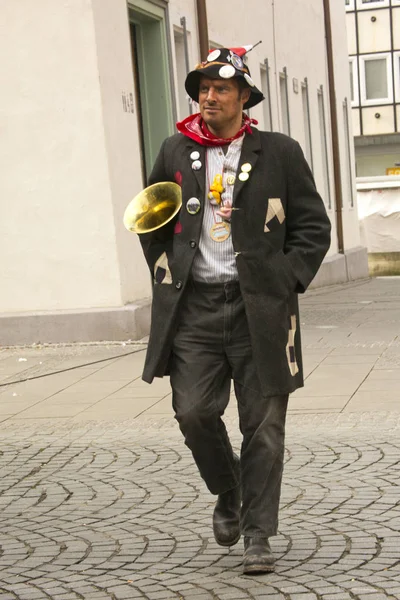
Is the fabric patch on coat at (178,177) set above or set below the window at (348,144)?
above

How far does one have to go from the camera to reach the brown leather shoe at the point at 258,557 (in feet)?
16.2

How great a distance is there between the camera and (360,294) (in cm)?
1980

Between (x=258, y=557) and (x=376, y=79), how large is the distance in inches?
1961

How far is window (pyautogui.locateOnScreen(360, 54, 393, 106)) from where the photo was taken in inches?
2082

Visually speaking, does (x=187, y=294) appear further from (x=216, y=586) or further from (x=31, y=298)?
(x=31, y=298)

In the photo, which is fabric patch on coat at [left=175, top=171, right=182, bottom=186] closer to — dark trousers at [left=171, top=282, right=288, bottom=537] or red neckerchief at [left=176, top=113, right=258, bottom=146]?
red neckerchief at [left=176, top=113, right=258, bottom=146]

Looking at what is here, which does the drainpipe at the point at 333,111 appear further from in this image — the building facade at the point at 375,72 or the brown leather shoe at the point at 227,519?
the building facade at the point at 375,72

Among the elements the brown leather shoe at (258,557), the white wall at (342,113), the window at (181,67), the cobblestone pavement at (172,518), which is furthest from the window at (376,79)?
the brown leather shoe at (258,557)

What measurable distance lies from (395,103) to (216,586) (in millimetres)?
49715

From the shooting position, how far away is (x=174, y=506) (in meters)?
6.13

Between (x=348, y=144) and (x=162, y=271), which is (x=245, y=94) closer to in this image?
(x=162, y=271)

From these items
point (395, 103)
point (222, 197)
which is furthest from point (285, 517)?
point (395, 103)

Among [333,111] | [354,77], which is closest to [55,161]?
[333,111]

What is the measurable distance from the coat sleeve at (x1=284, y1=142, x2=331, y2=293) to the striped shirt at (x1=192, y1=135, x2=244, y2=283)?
23 centimetres
